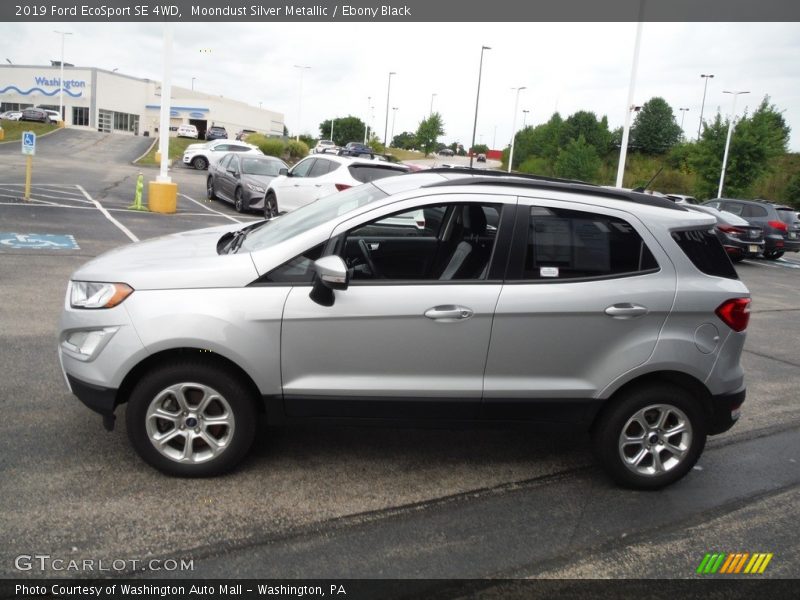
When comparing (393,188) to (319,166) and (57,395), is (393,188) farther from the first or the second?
(319,166)

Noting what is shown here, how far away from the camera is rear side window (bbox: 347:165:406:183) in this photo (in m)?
14.3

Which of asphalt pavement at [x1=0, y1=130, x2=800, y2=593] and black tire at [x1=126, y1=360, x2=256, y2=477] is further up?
black tire at [x1=126, y1=360, x2=256, y2=477]

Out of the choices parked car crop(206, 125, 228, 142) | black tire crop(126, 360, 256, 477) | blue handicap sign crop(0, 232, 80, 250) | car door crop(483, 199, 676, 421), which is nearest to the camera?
black tire crop(126, 360, 256, 477)

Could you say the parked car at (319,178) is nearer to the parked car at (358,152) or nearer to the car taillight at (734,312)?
the parked car at (358,152)

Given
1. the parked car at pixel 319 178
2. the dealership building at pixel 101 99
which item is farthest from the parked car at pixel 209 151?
the dealership building at pixel 101 99

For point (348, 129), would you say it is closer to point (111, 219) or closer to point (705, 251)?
point (111, 219)

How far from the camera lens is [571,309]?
4160 mm

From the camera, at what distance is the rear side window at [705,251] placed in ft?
14.5

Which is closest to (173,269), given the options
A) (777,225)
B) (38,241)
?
(38,241)

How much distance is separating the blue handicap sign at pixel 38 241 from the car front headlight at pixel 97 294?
7.45m

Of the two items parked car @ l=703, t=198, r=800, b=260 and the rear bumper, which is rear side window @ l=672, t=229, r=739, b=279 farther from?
parked car @ l=703, t=198, r=800, b=260

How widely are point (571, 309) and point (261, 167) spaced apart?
53.0 ft

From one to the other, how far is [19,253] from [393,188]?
7796 millimetres

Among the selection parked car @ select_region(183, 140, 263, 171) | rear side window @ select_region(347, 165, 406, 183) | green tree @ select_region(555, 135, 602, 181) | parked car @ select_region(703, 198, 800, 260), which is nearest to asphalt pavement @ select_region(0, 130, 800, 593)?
rear side window @ select_region(347, 165, 406, 183)
